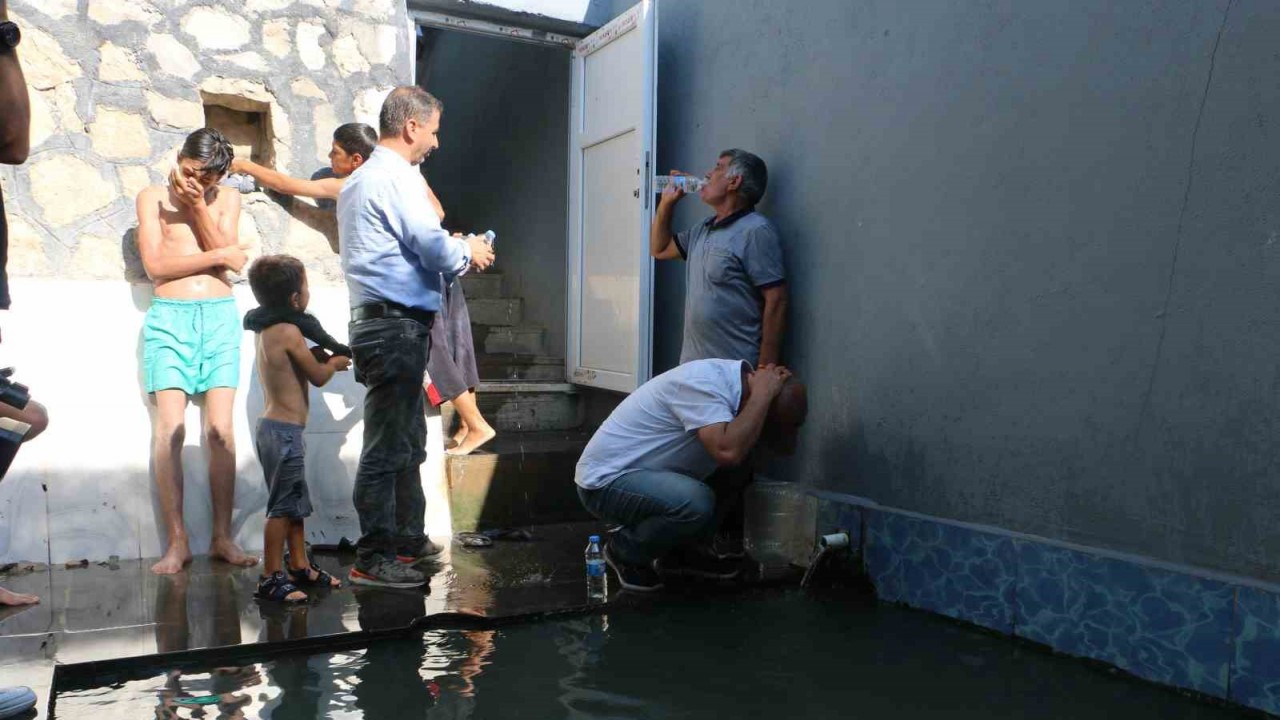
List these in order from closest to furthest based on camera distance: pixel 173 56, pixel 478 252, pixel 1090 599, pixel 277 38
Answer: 1. pixel 1090 599
2. pixel 478 252
3. pixel 173 56
4. pixel 277 38

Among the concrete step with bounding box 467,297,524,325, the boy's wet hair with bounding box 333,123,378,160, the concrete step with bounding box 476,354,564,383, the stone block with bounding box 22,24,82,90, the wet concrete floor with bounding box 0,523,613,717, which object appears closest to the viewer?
the wet concrete floor with bounding box 0,523,613,717

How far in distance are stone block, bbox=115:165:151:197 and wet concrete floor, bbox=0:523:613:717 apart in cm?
169

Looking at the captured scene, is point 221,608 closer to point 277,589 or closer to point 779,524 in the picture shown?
point 277,589

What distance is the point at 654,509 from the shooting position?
4.02 meters

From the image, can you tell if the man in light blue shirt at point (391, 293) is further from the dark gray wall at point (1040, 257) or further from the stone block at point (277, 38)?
the dark gray wall at point (1040, 257)

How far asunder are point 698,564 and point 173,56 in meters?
3.37

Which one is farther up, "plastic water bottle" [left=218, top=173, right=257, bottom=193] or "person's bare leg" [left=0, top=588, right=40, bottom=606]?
"plastic water bottle" [left=218, top=173, right=257, bottom=193]

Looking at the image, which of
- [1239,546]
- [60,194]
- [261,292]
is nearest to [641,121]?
[261,292]

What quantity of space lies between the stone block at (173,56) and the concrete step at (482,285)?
11.3ft

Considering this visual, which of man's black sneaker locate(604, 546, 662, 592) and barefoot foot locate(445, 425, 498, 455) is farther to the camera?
barefoot foot locate(445, 425, 498, 455)

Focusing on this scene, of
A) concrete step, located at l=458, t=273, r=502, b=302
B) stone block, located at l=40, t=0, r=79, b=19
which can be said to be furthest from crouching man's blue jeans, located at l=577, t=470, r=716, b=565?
concrete step, located at l=458, t=273, r=502, b=302

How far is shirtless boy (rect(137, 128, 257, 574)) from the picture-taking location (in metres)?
4.58

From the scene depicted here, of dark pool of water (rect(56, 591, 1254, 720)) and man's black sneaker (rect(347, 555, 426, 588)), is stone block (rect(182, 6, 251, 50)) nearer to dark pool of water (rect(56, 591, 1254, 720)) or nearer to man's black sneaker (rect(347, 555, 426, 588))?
man's black sneaker (rect(347, 555, 426, 588))

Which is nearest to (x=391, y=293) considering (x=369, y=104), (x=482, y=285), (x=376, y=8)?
(x=369, y=104)
